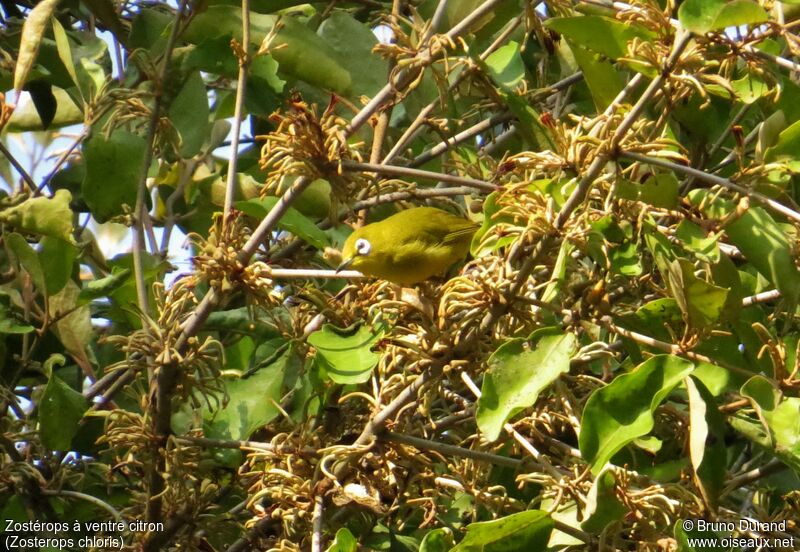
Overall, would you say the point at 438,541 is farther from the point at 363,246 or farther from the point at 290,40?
the point at 290,40

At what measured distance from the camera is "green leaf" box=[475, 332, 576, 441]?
1560 millimetres

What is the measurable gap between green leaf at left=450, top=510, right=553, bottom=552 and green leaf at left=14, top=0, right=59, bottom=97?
1156 millimetres

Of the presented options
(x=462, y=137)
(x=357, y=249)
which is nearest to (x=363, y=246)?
(x=357, y=249)

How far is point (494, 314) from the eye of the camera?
163cm

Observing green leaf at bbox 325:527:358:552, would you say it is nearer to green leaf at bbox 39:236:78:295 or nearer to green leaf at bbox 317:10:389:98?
green leaf at bbox 39:236:78:295

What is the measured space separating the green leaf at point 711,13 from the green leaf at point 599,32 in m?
0.24

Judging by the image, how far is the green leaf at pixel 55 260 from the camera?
7.31 feet

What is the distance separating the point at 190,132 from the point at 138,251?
1.34 feet

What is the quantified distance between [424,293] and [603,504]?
2.16 feet

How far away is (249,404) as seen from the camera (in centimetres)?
216

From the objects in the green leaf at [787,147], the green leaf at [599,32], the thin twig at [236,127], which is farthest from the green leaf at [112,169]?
the green leaf at [787,147]

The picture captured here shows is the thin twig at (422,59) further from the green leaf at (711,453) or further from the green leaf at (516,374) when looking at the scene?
the green leaf at (711,453)

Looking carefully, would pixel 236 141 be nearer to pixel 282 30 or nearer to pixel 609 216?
pixel 282 30

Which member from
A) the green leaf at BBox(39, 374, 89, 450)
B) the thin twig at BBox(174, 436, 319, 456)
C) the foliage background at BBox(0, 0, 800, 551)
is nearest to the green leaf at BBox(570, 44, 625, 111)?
the foliage background at BBox(0, 0, 800, 551)
